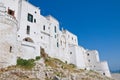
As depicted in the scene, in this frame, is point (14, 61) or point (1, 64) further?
point (14, 61)

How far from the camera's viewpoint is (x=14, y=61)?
3167 centimetres

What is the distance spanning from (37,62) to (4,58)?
9.13 metres

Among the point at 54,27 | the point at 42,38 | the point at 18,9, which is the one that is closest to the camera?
the point at 18,9

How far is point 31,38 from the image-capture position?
46375mm

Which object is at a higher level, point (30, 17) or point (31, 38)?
point (30, 17)

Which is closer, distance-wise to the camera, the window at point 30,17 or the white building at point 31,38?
the white building at point 31,38

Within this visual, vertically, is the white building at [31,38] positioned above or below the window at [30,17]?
below

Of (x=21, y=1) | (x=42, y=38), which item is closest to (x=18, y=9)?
(x=21, y=1)

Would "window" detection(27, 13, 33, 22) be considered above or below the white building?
above

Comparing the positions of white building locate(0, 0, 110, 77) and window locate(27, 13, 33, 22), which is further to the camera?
window locate(27, 13, 33, 22)

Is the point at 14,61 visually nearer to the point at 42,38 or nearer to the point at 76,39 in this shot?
the point at 42,38

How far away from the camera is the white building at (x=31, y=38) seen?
3120 centimetres

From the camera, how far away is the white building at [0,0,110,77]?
102 feet

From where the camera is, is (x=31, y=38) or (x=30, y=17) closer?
(x=31, y=38)
